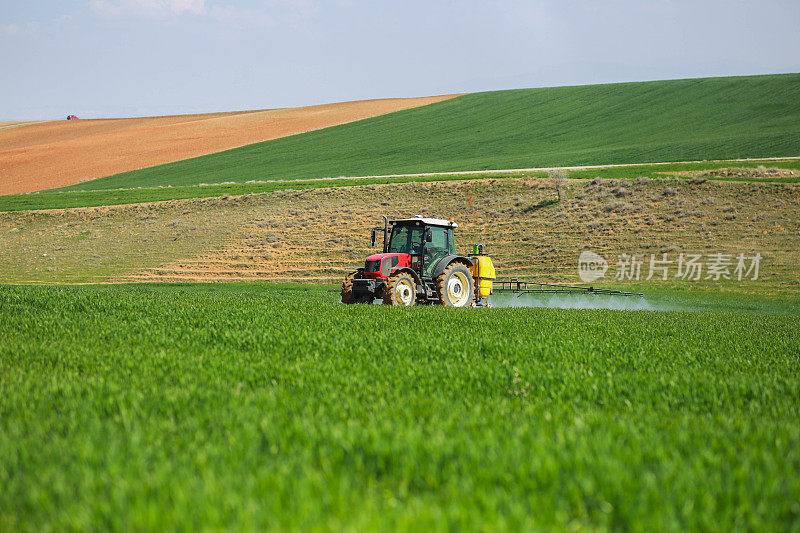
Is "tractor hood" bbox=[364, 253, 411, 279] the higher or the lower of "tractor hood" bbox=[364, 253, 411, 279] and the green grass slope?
the lower

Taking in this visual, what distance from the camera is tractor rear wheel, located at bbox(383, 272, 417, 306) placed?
53.4ft

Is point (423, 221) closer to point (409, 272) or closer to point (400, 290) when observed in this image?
point (409, 272)

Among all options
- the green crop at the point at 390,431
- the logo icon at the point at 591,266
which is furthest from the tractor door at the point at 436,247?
the logo icon at the point at 591,266

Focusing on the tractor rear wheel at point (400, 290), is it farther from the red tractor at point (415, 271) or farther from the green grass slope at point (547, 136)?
the green grass slope at point (547, 136)

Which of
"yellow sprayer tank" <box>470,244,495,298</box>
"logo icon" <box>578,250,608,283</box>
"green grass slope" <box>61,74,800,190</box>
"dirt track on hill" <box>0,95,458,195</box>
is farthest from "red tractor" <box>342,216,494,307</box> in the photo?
"dirt track on hill" <box>0,95,458,195</box>

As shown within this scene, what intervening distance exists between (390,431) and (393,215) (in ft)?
117

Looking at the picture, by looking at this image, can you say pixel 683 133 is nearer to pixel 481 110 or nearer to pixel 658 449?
pixel 481 110

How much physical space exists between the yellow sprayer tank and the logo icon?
40.1 feet

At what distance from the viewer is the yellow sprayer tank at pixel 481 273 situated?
1897 centimetres

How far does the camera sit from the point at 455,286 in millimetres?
18109

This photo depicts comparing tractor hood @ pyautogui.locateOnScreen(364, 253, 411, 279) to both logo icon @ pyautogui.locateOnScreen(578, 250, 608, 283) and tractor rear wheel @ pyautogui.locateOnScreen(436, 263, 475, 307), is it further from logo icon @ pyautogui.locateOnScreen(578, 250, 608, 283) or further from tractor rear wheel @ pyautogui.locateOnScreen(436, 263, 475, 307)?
logo icon @ pyautogui.locateOnScreen(578, 250, 608, 283)

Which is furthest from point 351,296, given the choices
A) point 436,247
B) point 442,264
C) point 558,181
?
point 558,181

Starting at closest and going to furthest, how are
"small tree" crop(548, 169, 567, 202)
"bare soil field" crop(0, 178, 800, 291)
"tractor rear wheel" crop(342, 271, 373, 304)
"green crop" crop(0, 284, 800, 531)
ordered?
"green crop" crop(0, 284, 800, 531) → "tractor rear wheel" crop(342, 271, 373, 304) → "bare soil field" crop(0, 178, 800, 291) → "small tree" crop(548, 169, 567, 202)

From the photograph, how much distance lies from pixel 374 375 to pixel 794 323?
1217 centimetres
